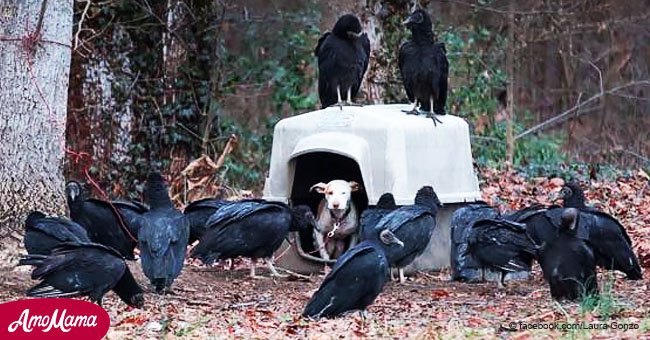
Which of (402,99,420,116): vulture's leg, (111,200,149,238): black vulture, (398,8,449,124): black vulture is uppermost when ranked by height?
(398,8,449,124): black vulture

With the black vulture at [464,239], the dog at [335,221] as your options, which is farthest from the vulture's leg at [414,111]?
the black vulture at [464,239]

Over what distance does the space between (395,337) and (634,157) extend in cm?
1105

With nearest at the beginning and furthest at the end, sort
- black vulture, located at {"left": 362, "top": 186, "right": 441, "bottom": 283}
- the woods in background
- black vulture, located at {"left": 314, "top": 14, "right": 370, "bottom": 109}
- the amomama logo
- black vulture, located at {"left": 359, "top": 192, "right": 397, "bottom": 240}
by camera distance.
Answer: the amomama logo, black vulture, located at {"left": 362, "top": 186, "right": 441, "bottom": 283}, black vulture, located at {"left": 359, "top": 192, "right": 397, "bottom": 240}, black vulture, located at {"left": 314, "top": 14, "right": 370, "bottom": 109}, the woods in background

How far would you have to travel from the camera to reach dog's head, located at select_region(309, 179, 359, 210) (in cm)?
950

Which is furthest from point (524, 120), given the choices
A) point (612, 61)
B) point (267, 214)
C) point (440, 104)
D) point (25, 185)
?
point (25, 185)

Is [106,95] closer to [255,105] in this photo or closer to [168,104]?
[168,104]

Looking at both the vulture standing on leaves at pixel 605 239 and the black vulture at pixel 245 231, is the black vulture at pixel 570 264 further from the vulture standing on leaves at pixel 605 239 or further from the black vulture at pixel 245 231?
the black vulture at pixel 245 231

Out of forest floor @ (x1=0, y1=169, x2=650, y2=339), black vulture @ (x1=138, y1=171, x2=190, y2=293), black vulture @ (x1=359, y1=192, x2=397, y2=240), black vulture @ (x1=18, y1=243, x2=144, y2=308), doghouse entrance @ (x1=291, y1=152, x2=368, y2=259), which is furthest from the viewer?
doghouse entrance @ (x1=291, y1=152, x2=368, y2=259)

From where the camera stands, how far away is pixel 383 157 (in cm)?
932

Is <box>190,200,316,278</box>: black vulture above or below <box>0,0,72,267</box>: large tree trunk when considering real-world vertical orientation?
below

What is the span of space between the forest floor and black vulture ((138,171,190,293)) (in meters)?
0.18

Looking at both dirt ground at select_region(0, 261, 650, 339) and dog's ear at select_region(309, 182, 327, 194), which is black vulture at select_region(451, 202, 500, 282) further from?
dog's ear at select_region(309, 182, 327, 194)

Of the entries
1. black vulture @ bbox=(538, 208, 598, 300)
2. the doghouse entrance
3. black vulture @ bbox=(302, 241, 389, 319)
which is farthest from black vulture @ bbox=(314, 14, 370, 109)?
black vulture @ bbox=(302, 241, 389, 319)

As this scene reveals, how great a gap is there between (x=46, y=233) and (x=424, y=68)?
3.62 m
